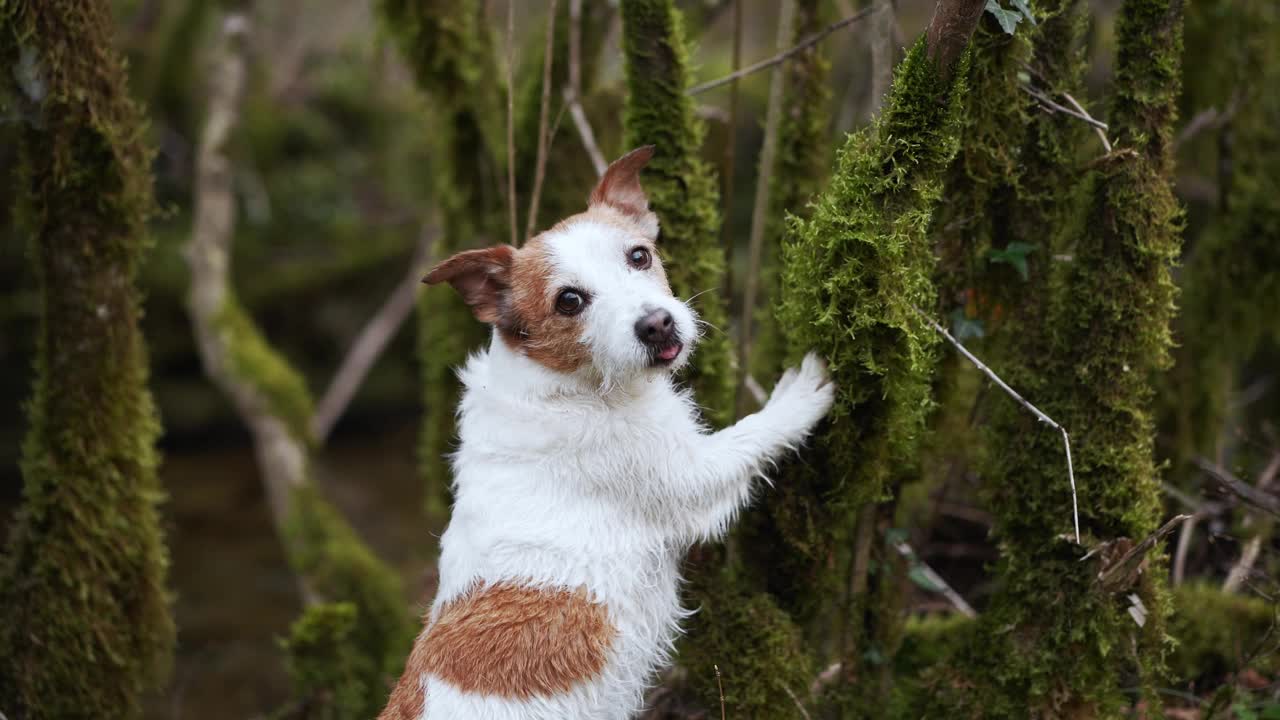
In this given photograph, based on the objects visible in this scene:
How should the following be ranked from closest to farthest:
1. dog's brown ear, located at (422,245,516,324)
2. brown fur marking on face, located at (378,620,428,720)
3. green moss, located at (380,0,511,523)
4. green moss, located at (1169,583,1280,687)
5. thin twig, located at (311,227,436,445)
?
brown fur marking on face, located at (378,620,428,720) → dog's brown ear, located at (422,245,516,324) → green moss, located at (1169,583,1280,687) → green moss, located at (380,0,511,523) → thin twig, located at (311,227,436,445)

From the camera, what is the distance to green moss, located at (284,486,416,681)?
5.58 m

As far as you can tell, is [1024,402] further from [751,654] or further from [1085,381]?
[751,654]

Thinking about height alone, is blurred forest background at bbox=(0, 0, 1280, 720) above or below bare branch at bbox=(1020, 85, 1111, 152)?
below

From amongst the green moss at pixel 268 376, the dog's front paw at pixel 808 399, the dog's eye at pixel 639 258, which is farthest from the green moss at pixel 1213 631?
the green moss at pixel 268 376

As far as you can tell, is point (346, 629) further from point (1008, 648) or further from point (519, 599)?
point (1008, 648)

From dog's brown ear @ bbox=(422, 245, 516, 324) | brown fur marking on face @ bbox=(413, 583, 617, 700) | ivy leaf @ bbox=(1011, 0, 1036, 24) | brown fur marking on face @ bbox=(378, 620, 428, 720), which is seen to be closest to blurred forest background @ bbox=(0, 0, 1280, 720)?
ivy leaf @ bbox=(1011, 0, 1036, 24)

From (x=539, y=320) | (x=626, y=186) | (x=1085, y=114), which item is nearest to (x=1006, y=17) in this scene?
(x=1085, y=114)

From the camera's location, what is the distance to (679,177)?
348 cm

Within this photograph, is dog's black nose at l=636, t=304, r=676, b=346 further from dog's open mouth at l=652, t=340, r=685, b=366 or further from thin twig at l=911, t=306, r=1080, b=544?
thin twig at l=911, t=306, r=1080, b=544

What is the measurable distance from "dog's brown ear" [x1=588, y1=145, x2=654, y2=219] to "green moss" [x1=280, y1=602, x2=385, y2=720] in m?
2.30

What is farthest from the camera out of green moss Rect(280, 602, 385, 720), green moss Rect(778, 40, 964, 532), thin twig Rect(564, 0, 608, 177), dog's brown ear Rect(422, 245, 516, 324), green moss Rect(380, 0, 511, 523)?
green moss Rect(380, 0, 511, 523)

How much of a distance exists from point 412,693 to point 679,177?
1894 mm

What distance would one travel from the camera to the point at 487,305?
3.29 meters

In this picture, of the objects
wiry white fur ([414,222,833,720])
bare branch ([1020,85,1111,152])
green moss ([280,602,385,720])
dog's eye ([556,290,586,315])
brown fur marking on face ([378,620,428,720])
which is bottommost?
green moss ([280,602,385,720])
